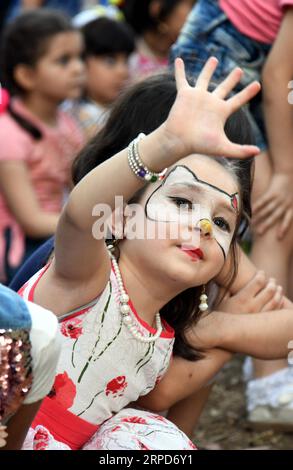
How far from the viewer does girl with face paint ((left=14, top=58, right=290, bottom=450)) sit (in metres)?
2.08

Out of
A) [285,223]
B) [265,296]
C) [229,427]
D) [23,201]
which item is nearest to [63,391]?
[265,296]

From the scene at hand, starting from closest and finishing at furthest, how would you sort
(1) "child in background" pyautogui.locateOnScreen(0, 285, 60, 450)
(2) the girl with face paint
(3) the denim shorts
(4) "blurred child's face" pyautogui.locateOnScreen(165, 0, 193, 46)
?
(1) "child in background" pyautogui.locateOnScreen(0, 285, 60, 450) → (2) the girl with face paint → (3) the denim shorts → (4) "blurred child's face" pyautogui.locateOnScreen(165, 0, 193, 46)

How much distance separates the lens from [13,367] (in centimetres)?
162

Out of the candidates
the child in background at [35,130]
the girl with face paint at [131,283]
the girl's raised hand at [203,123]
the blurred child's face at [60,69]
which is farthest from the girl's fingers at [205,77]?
the blurred child's face at [60,69]

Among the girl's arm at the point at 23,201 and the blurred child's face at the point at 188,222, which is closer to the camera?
the blurred child's face at the point at 188,222

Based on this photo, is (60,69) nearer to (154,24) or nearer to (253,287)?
(154,24)

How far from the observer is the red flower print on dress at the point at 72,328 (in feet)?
7.00

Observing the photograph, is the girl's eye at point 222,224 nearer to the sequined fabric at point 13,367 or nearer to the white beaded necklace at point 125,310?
the white beaded necklace at point 125,310

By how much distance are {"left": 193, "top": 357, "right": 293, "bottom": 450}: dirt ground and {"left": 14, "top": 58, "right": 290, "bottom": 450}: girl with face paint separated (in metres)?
0.66

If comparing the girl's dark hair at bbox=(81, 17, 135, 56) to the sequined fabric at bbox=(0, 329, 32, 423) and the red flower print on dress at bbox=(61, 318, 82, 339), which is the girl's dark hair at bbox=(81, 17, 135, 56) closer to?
the red flower print on dress at bbox=(61, 318, 82, 339)

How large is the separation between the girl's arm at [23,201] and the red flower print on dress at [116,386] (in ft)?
5.23

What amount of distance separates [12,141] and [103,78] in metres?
1.16

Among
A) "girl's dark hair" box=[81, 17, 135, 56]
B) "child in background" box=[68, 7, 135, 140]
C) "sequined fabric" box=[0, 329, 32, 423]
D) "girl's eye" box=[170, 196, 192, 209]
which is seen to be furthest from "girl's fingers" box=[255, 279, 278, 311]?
"girl's dark hair" box=[81, 17, 135, 56]

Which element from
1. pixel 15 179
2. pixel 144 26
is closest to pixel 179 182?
pixel 15 179
